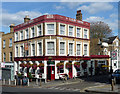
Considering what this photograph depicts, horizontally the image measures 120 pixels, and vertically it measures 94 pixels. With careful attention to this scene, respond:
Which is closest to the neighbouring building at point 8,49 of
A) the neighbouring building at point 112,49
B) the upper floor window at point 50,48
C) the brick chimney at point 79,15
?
the upper floor window at point 50,48

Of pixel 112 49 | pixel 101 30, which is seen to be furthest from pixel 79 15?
pixel 101 30

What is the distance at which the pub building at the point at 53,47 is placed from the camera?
91.1 ft

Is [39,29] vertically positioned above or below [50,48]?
above

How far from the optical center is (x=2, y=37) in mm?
41344

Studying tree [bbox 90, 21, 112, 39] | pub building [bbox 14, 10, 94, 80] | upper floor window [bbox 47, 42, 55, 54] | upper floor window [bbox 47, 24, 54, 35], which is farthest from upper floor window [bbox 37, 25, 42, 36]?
tree [bbox 90, 21, 112, 39]

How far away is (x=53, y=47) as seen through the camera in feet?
91.9

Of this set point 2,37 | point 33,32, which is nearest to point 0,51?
point 2,37

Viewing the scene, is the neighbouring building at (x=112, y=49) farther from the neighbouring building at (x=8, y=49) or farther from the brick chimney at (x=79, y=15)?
the neighbouring building at (x=8, y=49)

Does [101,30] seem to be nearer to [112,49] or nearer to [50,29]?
[112,49]

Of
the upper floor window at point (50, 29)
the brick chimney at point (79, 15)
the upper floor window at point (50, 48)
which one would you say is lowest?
the upper floor window at point (50, 48)

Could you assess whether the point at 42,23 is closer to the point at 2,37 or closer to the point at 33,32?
the point at 33,32

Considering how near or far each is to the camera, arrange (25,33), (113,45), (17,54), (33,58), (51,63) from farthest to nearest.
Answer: (113,45)
(17,54)
(25,33)
(33,58)
(51,63)

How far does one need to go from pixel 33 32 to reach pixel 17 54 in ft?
23.9

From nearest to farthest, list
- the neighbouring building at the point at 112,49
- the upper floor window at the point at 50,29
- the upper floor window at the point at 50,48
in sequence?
the upper floor window at the point at 50,48 < the upper floor window at the point at 50,29 < the neighbouring building at the point at 112,49
